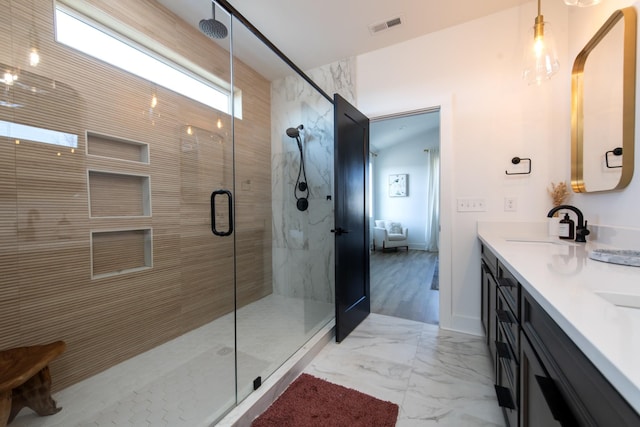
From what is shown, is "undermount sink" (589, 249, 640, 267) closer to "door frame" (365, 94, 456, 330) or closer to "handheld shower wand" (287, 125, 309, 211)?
"door frame" (365, 94, 456, 330)

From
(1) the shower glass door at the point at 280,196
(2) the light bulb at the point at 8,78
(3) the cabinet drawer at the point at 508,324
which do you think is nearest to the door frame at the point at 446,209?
(3) the cabinet drawer at the point at 508,324

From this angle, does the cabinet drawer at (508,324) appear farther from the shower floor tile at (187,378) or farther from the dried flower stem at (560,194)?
the shower floor tile at (187,378)

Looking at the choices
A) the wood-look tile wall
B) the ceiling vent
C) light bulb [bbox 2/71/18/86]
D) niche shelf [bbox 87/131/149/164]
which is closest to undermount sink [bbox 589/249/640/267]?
the ceiling vent

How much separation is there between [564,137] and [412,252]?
4.48 meters

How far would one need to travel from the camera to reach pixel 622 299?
623 mm

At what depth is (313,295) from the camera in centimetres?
255

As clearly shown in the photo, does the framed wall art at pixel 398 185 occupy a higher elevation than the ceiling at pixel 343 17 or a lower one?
lower

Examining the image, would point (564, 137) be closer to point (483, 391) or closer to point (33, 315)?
point (483, 391)

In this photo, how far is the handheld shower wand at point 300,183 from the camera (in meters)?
2.67

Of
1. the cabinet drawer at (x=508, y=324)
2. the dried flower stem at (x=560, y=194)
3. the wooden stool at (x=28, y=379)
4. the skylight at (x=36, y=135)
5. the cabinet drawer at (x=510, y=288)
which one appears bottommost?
the wooden stool at (x=28, y=379)

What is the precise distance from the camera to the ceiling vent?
2.12 meters

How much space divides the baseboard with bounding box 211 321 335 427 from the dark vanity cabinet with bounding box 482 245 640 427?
114cm

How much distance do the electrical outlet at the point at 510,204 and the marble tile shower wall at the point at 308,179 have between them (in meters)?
1.52

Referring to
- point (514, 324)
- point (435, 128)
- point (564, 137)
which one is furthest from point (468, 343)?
point (435, 128)
